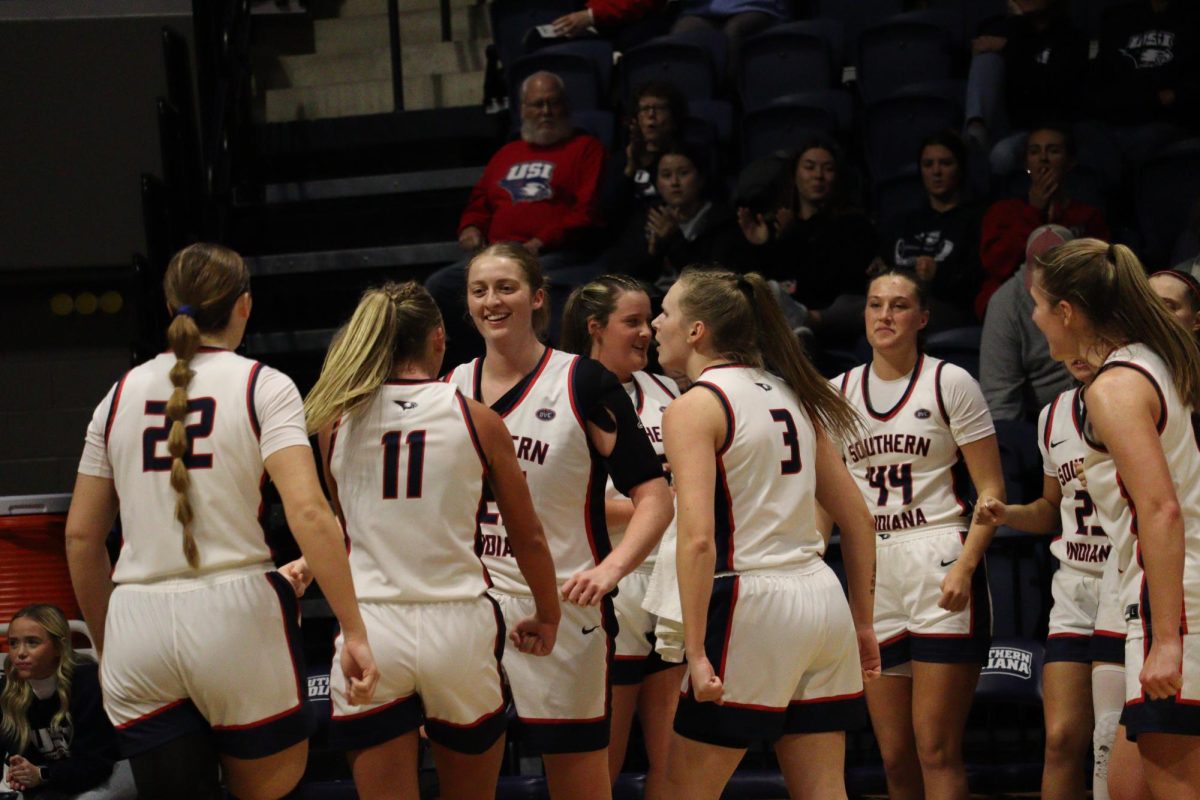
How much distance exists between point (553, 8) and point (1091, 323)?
654 centimetres

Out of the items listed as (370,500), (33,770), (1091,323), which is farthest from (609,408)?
(33,770)

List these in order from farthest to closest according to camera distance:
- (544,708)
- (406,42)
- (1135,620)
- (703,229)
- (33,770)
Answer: (406,42) → (703,229) → (33,770) → (544,708) → (1135,620)

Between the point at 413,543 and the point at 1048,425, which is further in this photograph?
the point at 1048,425

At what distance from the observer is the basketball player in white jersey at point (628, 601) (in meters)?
4.81

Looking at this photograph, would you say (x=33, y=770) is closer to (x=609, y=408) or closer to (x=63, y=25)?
(x=609, y=408)

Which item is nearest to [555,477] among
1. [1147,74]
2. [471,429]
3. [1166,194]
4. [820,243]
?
[471,429]

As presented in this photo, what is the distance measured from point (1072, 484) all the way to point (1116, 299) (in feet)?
5.26

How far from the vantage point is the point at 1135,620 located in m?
3.34

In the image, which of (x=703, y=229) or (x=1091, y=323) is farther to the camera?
(x=703, y=229)

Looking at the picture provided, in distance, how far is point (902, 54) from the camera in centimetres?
834

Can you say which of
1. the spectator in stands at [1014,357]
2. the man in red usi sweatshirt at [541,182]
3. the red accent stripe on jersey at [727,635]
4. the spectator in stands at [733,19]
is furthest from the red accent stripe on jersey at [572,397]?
the spectator in stands at [733,19]

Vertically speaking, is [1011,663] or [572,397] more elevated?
[572,397]

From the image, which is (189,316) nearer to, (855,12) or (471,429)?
(471,429)

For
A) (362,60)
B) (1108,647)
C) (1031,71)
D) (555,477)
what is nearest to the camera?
(555,477)
